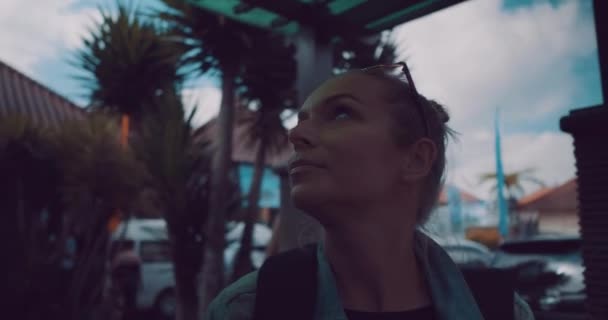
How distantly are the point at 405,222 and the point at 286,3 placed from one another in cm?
190

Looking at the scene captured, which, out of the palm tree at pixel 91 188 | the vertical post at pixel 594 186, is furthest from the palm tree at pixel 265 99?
the vertical post at pixel 594 186

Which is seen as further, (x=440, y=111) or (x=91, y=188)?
(x=91, y=188)

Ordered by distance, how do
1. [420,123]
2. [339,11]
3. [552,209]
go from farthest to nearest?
[552,209]
[339,11]
[420,123]

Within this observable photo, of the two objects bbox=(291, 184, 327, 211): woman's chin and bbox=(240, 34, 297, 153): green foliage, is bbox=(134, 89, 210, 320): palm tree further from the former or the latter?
bbox=(291, 184, 327, 211): woman's chin

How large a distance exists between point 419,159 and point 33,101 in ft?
34.5

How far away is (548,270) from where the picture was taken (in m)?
4.54

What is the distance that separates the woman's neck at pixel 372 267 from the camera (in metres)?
1.21

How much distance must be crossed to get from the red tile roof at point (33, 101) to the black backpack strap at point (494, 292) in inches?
355

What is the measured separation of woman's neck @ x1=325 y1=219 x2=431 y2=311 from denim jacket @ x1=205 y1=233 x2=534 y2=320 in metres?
0.05

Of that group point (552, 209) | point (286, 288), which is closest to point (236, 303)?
point (286, 288)

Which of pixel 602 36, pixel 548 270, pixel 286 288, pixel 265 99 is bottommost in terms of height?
pixel 548 270

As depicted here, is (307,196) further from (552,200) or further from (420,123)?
(552,200)

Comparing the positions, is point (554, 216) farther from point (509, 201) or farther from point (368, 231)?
point (368, 231)

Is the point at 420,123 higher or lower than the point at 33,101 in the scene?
lower
